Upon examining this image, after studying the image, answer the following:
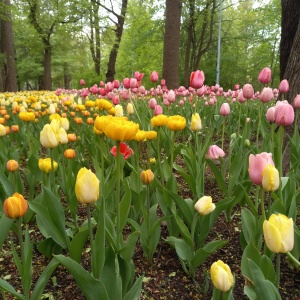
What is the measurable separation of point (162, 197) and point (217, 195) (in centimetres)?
77

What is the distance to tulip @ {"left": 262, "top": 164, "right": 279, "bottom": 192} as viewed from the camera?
41.2 inches

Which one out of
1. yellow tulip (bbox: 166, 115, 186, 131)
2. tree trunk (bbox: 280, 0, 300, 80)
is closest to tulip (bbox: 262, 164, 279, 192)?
yellow tulip (bbox: 166, 115, 186, 131)

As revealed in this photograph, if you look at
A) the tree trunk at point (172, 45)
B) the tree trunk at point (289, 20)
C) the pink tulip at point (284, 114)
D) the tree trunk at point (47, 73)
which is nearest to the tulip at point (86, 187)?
the pink tulip at point (284, 114)

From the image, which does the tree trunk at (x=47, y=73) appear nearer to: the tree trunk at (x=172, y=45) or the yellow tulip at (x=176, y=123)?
the tree trunk at (x=172, y=45)

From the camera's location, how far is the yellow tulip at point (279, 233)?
86 centimetres

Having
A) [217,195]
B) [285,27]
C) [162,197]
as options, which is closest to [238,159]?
[217,195]

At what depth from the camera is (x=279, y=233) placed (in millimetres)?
858

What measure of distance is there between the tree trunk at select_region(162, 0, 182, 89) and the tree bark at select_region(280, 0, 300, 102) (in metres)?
3.55

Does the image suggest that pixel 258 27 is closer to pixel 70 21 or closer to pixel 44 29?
pixel 70 21

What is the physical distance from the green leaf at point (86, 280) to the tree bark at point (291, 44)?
2438 millimetres

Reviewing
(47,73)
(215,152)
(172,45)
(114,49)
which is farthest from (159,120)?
(47,73)

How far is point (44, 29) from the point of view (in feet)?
59.4

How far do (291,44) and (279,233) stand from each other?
11.6 ft

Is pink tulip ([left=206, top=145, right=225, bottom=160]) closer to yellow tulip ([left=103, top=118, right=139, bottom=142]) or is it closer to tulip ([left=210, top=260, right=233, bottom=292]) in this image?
yellow tulip ([left=103, top=118, right=139, bottom=142])
